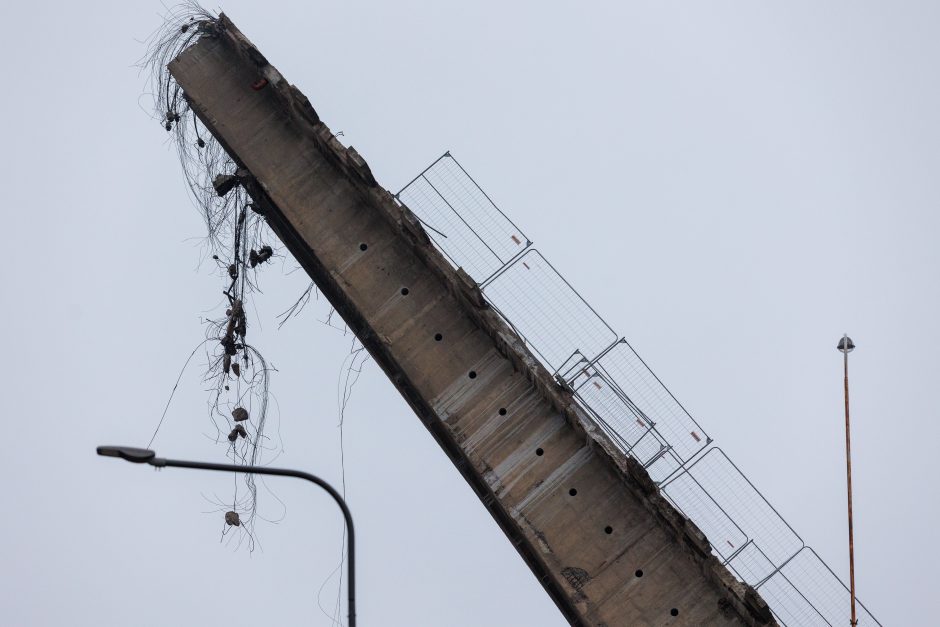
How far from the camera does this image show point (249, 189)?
18219 mm

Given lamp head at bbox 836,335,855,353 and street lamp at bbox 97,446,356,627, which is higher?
street lamp at bbox 97,446,356,627

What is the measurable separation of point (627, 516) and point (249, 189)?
24.7 ft

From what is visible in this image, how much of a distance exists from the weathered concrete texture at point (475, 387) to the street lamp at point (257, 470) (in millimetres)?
5429

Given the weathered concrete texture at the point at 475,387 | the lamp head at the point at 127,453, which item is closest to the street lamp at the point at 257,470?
the lamp head at the point at 127,453

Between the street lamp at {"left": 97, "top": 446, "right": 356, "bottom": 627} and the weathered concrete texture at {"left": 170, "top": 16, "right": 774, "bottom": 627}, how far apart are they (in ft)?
17.8

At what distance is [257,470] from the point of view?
10.4 m

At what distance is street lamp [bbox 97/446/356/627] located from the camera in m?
9.84

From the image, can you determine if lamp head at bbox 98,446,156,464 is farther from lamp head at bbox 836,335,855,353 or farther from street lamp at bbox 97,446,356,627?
lamp head at bbox 836,335,855,353

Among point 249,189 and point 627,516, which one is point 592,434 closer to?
point 627,516

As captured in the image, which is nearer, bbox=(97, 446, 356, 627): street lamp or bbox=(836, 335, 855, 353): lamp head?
bbox=(97, 446, 356, 627): street lamp

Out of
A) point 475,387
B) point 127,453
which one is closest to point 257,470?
point 127,453

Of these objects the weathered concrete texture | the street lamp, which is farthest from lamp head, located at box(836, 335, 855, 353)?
the street lamp

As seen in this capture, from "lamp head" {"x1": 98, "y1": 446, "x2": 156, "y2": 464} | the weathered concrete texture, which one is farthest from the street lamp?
the weathered concrete texture

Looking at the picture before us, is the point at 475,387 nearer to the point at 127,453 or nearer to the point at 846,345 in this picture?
the point at 846,345
